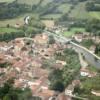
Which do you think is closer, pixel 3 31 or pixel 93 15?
pixel 3 31

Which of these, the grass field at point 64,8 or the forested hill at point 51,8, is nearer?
the forested hill at point 51,8

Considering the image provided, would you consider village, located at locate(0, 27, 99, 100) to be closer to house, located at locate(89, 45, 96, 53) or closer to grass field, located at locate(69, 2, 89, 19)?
house, located at locate(89, 45, 96, 53)

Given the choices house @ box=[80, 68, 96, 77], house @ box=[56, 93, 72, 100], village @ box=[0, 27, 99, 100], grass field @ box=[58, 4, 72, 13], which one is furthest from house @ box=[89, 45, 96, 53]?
grass field @ box=[58, 4, 72, 13]

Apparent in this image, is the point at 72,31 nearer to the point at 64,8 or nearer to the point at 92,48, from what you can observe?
the point at 92,48

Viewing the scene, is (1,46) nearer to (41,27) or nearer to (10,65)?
(10,65)

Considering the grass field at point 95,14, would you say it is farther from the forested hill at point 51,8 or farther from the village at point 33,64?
the village at point 33,64

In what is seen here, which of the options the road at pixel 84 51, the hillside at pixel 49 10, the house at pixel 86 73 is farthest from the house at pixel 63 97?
the hillside at pixel 49 10

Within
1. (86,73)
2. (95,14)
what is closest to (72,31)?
(95,14)

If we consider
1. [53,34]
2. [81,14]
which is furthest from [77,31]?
[81,14]

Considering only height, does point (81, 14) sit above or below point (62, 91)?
above

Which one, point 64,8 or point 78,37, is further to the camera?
point 64,8

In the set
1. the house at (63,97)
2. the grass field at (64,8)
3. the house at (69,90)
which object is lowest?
the house at (63,97)
